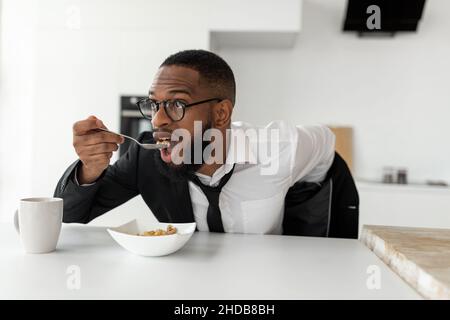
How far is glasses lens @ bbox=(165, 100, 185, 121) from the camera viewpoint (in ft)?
3.95

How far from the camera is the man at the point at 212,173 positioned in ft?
4.00

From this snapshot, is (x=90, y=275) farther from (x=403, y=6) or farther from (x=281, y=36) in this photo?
(x=403, y=6)

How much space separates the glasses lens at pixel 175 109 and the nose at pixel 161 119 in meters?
0.02

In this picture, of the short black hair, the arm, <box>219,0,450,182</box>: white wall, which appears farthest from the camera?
<box>219,0,450,182</box>: white wall

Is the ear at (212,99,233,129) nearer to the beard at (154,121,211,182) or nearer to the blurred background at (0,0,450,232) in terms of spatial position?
the beard at (154,121,211,182)

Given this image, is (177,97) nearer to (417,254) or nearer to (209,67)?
(209,67)

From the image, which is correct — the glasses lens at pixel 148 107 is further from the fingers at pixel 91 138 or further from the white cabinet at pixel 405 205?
the white cabinet at pixel 405 205

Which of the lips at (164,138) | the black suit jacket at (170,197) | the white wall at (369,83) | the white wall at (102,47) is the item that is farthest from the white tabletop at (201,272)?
the white wall at (369,83)

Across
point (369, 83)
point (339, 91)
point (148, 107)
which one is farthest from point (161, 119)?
point (369, 83)

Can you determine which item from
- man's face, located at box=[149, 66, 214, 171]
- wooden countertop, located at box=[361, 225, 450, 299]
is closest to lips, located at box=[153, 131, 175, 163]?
man's face, located at box=[149, 66, 214, 171]

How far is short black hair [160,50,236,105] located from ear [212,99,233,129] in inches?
1.1

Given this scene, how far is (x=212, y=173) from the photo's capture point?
4.50 ft
